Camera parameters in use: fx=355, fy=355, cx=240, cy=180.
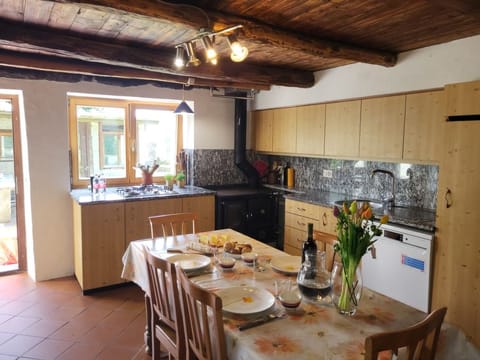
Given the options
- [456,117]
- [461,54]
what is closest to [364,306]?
[456,117]

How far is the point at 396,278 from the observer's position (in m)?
2.88

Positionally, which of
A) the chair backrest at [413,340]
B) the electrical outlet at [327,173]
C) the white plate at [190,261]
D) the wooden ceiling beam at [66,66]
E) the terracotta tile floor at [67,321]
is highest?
the wooden ceiling beam at [66,66]

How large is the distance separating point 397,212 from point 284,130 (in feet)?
5.91

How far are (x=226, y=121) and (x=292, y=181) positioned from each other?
3.93ft

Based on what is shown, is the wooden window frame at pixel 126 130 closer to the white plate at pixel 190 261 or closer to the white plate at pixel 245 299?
the white plate at pixel 190 261

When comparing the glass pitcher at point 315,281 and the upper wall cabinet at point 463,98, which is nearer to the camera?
the glass pitcher at point 315,281

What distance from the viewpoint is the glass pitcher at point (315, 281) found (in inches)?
65.2

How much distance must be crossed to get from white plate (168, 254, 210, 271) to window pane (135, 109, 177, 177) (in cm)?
250

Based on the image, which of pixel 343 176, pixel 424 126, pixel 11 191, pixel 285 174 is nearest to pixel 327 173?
pixel 343 176

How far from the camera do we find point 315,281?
1693mm

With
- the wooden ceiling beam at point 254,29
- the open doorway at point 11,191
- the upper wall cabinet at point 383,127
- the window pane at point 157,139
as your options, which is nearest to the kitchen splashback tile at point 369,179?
the upper wall cabinet at point 383,127

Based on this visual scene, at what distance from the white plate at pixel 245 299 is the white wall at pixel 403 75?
224 centimetres

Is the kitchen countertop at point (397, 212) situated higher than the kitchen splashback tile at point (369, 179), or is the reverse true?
the kitchen splashback tile at point (369, 179)

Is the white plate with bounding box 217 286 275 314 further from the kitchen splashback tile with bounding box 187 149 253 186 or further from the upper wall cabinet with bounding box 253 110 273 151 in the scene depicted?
the upper wall cabinet with bounding box 253 110 273 151
